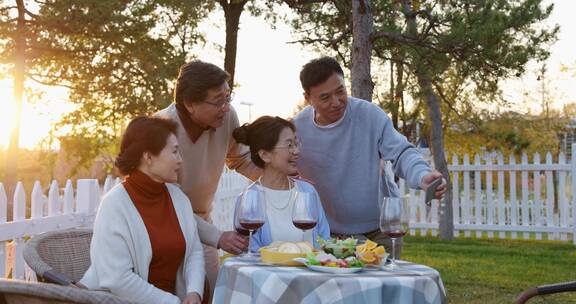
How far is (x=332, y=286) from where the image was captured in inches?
110

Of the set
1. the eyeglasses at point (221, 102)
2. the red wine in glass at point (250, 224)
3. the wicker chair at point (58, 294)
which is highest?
the eyeglasses at point (221, 102)

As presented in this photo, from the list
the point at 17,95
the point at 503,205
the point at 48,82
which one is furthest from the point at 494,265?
the point at 48,82

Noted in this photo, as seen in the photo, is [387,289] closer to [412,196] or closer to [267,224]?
[267,224]

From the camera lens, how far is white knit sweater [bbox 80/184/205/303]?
3340 millimetres

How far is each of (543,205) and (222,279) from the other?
12154mm

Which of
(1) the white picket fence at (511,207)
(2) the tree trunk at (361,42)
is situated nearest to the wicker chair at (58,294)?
(2) the tree trunk at (361,42)

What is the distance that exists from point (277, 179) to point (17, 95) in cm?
1693

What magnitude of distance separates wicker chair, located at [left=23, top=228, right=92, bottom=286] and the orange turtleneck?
46 centimetres

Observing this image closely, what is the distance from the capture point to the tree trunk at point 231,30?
58.1 feet

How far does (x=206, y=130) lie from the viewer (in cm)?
416

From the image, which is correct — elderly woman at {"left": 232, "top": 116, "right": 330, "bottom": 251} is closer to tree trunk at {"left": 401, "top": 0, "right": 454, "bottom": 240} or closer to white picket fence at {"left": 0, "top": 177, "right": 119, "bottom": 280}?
white picket fence at {"left": 0, "top": 177, "right": 119, "bottom": 280}

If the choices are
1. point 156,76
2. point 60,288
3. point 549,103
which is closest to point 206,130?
point 60,288

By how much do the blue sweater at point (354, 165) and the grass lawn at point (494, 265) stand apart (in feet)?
11.0

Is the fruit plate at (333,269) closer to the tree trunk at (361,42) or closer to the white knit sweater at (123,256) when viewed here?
the white knit sweater at (123,256)
